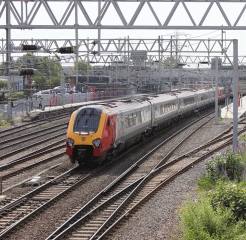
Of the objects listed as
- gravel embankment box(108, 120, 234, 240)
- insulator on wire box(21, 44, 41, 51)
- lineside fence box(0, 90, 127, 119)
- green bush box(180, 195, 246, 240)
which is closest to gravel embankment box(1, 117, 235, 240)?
gravel embankment box(108, 120, 234, 240)

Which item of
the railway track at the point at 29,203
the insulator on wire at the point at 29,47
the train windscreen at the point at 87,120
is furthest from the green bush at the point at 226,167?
the insulator on wire at the point at 29,47

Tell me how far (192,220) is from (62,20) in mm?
12223

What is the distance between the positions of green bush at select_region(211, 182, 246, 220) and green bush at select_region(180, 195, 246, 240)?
0.52m

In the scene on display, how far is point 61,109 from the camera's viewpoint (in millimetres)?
43031

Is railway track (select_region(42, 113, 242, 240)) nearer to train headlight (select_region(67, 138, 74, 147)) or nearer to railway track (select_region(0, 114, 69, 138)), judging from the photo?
train headlight (select_region(67, 138, 74, 147))


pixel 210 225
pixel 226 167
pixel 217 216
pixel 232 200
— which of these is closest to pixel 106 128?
pixel 226 167

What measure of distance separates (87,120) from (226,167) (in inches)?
220

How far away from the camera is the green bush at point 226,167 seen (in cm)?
1537

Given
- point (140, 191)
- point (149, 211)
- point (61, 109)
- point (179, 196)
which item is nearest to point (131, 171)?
point (140, 191)

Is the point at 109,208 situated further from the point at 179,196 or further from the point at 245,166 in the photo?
the point at 245,166

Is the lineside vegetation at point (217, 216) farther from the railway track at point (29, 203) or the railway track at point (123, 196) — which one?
the railway track at point (29, 203)

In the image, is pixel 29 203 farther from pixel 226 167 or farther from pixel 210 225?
pixel 210 225

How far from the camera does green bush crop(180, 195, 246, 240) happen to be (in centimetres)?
939

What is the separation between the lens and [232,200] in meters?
11.0
